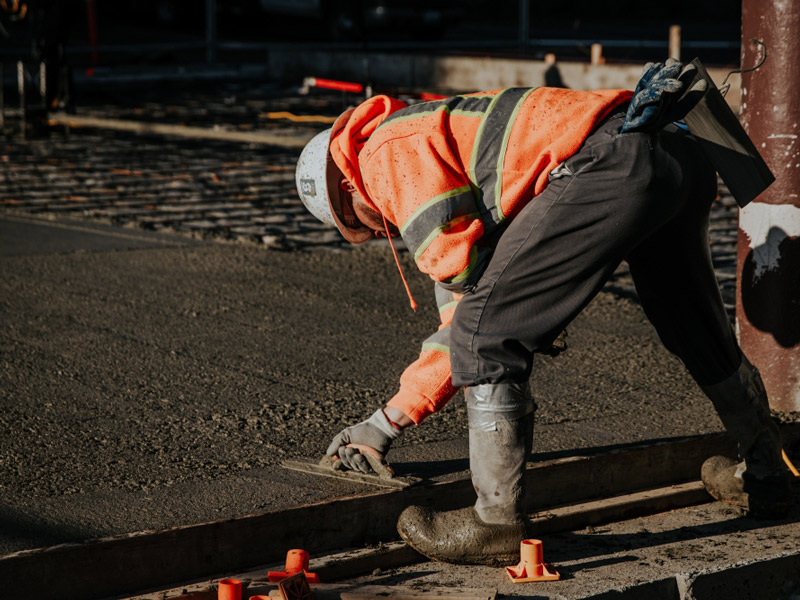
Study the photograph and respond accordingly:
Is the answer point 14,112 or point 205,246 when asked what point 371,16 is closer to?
point 14,112

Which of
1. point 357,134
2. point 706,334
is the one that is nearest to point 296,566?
point 357,134

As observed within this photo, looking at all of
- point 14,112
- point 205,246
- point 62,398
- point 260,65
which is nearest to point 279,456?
point 62,398

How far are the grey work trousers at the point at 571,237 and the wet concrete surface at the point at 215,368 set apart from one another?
821 mm

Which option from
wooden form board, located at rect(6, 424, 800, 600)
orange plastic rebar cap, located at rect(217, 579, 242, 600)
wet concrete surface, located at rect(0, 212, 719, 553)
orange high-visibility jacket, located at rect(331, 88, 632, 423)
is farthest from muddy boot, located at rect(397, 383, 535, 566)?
orange plastic rebar cap, located at rect(217, 579, 242, 600)

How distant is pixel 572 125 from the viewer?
3.03 metres

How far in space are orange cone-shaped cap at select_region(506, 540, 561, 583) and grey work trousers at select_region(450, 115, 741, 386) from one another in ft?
1.55

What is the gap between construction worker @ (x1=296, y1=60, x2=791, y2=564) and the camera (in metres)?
2.98

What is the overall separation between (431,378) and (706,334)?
84 cm

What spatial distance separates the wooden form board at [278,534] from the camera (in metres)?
2.95

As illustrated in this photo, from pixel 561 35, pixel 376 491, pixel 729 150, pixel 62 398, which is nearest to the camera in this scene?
pixel 729 150

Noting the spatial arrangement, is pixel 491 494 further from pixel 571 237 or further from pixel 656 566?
pixel 571 237

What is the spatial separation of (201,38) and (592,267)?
79.3 ft

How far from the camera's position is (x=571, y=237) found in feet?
9.88

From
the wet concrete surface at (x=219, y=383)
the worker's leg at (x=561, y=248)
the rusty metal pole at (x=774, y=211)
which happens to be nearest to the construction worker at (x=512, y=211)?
the worker's leg at (x=561, y=248)
